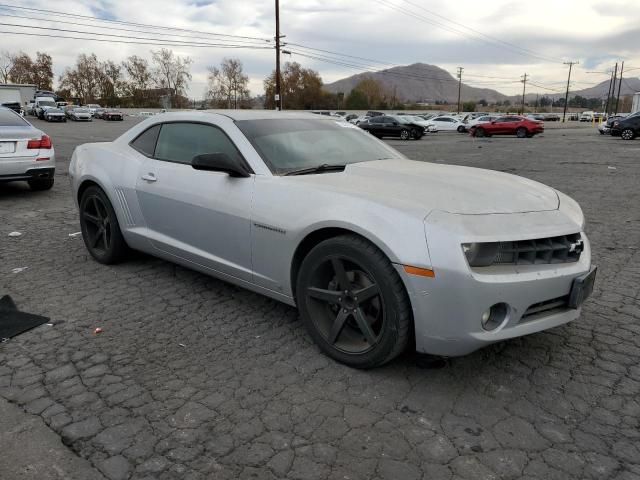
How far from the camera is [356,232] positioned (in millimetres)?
2773

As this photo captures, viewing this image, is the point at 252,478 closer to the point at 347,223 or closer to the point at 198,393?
the point at 198,393

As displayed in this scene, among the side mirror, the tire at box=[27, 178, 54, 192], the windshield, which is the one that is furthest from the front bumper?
the tire at box=[27, 178, 54, 192]

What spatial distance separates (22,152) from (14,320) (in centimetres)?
540

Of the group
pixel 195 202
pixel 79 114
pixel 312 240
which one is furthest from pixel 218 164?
pixel 79 114

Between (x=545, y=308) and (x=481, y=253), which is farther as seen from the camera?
(x=545, y=308)

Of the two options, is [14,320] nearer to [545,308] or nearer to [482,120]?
[545,308]

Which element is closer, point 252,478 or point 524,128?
point 252,478

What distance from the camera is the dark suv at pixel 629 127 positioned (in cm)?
2625

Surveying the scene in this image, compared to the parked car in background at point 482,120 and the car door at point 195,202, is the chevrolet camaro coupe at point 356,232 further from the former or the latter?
the parked car in background at point 482,120

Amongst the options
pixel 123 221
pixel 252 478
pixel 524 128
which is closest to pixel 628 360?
pixel 252 478

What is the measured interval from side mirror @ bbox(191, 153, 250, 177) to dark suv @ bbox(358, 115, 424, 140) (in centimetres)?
2680

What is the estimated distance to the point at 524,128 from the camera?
3288cm

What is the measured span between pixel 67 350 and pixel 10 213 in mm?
5086

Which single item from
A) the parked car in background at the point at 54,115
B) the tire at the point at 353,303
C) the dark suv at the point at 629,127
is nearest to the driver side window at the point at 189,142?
the tire at the point at 353,303
